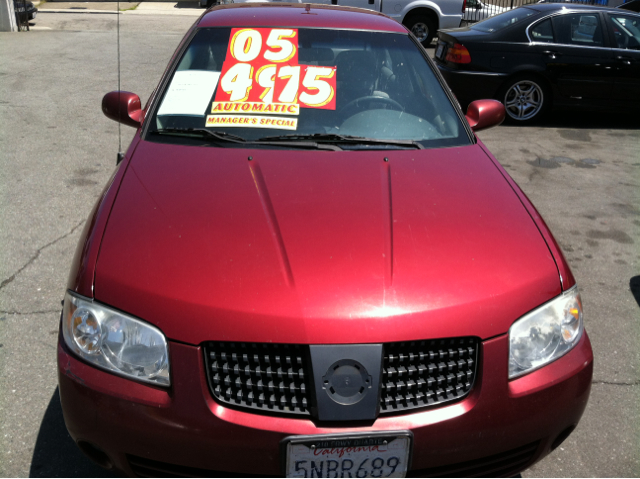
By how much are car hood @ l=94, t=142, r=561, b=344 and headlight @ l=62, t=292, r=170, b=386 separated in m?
0.04

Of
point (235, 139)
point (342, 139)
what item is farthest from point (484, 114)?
point (235, 139)

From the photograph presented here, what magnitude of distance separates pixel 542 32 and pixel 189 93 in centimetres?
670

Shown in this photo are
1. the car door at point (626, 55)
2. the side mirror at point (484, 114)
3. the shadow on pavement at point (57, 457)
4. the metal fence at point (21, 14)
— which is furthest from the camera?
the metal fence at point (21, 14)

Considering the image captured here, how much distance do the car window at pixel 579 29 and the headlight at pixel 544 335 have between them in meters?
7.26

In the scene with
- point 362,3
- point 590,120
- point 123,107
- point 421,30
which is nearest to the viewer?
Answer: point 123,107

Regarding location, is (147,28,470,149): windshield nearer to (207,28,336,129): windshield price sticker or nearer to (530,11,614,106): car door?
(207,28,336,129): windshield price sticker

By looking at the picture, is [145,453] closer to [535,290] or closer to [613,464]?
[535,290]

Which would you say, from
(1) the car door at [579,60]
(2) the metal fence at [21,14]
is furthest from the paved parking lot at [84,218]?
(2) the metal fence at [21,14]

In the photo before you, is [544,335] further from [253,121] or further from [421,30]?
[421,30]

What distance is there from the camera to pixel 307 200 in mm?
2525

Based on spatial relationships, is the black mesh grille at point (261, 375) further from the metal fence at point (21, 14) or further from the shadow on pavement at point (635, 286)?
the metal fence at point (21, 14)

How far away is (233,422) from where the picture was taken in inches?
76.7

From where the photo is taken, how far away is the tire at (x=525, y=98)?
28.1ft

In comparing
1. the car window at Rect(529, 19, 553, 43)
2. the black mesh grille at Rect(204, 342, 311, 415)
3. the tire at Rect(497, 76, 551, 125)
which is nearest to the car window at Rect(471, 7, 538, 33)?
the car window at Rect(529, 19, 553, 43)
